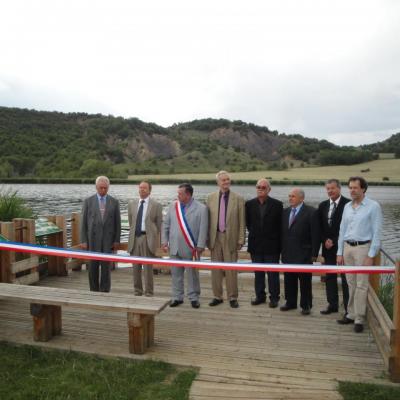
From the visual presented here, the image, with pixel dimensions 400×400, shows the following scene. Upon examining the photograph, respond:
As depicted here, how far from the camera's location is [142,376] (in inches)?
147

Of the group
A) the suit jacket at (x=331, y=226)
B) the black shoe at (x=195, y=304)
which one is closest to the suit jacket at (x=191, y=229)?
the black shoe at (x=195, y=304)

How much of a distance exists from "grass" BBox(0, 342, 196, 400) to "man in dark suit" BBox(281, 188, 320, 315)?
2276 millimetres

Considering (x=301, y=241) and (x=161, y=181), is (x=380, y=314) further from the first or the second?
(x=161, y=181)

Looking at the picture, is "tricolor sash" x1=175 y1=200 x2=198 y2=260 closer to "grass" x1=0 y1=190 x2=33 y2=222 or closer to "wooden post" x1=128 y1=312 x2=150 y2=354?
"wooden post" x1=128 y1=312 x2=150 y2=354

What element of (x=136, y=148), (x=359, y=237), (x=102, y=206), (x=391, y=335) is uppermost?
(x=136, y=148)

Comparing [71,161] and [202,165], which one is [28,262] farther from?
[202,165]

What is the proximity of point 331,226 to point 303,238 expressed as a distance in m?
0.40

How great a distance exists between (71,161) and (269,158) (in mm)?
62170

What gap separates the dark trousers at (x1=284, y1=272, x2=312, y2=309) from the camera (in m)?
5.55

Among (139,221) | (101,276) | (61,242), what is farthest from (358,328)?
(61,242)

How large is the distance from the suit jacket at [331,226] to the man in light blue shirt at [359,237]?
1.47 feet

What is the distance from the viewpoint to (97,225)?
6.09 meters

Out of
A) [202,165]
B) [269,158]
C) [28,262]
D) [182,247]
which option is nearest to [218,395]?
[182,247]

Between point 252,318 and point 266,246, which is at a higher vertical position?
point 266,246
